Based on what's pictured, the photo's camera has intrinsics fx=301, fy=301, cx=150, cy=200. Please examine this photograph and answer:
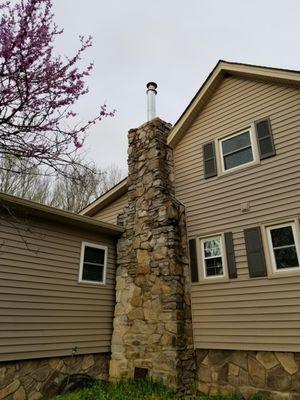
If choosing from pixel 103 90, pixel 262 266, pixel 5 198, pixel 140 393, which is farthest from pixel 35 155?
pixel 140 393

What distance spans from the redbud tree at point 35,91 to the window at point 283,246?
482 centimetres

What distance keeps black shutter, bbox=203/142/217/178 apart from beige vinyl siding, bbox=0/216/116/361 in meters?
3.74

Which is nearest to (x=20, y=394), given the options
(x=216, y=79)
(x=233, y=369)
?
(x=233, y=369)

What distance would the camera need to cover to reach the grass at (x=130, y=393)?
6199 mm

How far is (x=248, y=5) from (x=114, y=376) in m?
10.9

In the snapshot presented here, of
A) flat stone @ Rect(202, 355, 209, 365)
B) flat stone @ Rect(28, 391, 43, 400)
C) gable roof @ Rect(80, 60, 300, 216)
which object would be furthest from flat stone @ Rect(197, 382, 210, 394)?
gable roof @ Rect(80, 60, 300, 216)

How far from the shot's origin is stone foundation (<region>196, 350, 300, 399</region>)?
5707 millimetres

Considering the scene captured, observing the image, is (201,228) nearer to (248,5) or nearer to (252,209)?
(252,209)

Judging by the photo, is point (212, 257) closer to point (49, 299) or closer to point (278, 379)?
point (278, 379)

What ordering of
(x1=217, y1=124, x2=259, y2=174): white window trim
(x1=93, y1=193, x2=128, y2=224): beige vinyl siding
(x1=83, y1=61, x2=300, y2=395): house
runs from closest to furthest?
(x1=83, y1=61, x2=300, y2=395): house → (x1=217, y1=124, x2=259, y2=174): white window trim → (x1=93, y1=193, x2=128, y2=224): beige vinyl siding

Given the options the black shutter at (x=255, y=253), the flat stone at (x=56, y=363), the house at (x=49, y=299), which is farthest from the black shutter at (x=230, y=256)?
the flat stone at (x=56, y=363)

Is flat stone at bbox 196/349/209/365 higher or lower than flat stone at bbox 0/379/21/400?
higher

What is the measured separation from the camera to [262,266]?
6590 millimetres

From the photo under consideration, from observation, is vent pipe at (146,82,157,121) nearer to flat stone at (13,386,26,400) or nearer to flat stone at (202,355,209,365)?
flat stone at (202,355,209,365)
